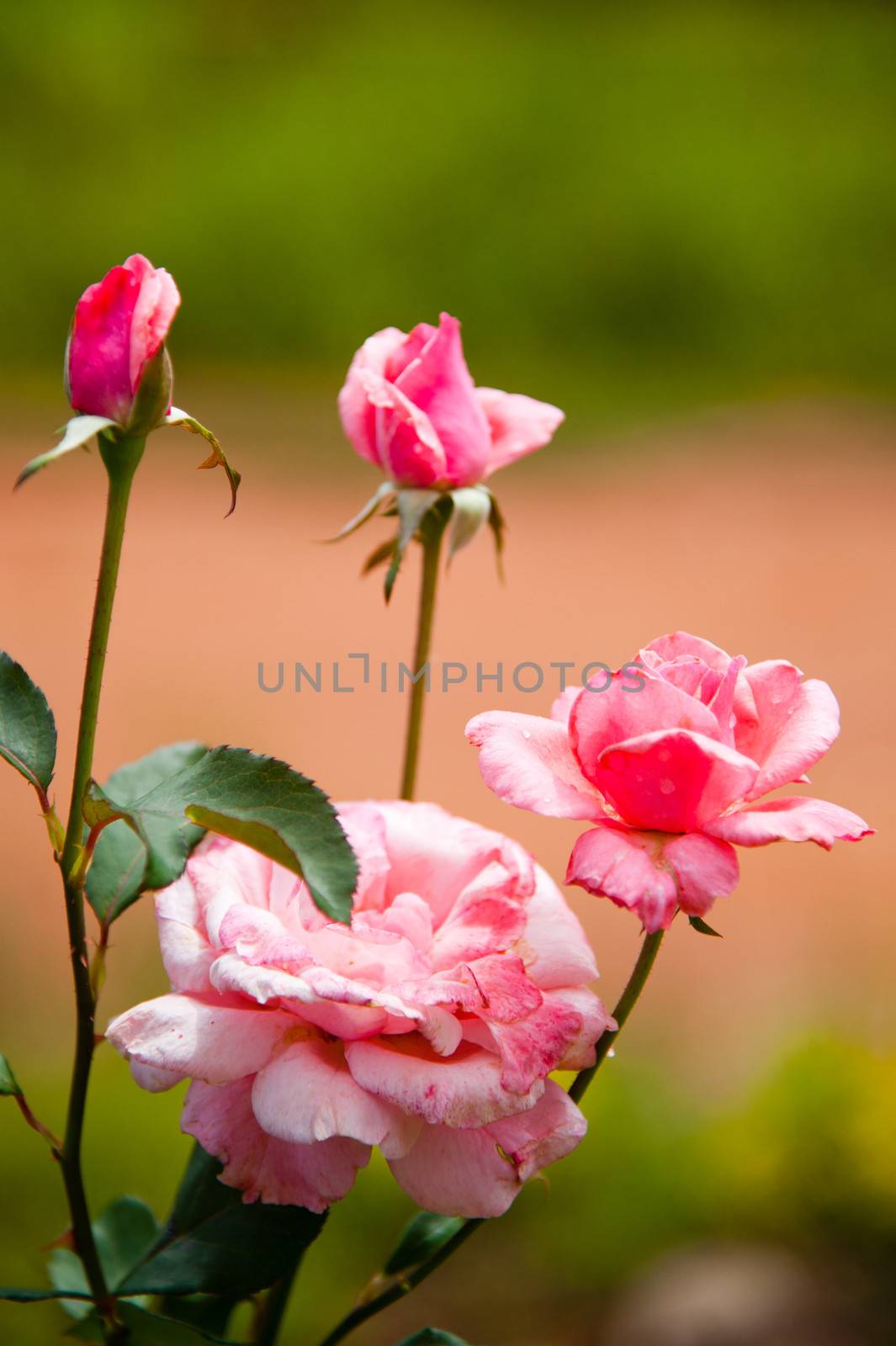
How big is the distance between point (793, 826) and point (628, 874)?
0.02 m

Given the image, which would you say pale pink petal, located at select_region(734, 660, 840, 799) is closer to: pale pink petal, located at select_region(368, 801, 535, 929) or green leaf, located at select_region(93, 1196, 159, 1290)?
pale pink petal, located at select_region(368, 801, 535, 929)

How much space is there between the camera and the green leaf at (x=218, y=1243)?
0.22 meters

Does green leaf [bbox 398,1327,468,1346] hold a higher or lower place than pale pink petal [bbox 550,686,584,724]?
lower

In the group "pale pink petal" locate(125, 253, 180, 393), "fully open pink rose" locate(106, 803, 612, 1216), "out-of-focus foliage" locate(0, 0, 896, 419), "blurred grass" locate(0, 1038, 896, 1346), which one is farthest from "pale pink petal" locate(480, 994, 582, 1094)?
"out-of-focus foliage" locate(0, 0, 896, 419)

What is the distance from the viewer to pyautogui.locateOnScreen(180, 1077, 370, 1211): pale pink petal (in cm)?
20

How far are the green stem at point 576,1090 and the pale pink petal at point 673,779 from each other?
0.02 m

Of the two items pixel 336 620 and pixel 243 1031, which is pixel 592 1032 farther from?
pixel 336 620

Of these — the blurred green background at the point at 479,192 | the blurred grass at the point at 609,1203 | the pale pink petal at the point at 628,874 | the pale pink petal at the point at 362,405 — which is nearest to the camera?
the pale pink petal at the point at 628,874

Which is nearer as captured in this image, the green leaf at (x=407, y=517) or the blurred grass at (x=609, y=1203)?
the green leaf at (x=407, y=517)

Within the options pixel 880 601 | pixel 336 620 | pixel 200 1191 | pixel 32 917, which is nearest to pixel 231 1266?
pixel 200 1191

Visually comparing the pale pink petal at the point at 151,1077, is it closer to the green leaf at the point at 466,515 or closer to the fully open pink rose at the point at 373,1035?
the fully open pink rose at the point at 373,1035

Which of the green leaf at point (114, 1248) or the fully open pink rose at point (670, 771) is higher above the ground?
the fully open pink rose at point (670, 771)

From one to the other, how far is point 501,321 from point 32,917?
139 centimetres

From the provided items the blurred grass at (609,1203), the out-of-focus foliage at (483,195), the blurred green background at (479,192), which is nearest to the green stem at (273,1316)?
the blurred grass at (609,1203)
